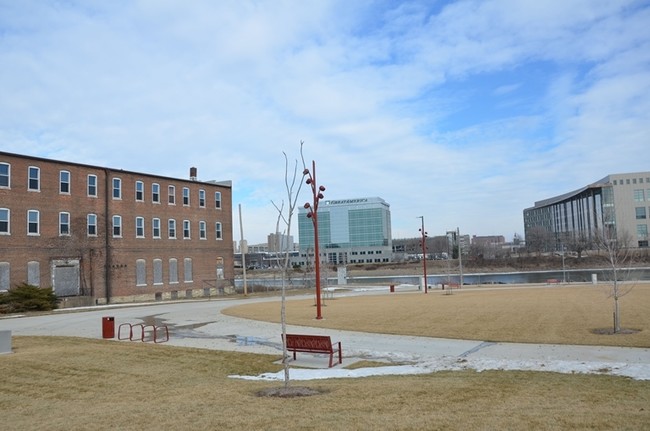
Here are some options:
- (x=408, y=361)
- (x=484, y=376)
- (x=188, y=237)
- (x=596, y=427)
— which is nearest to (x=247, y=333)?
(x=408, y=361)

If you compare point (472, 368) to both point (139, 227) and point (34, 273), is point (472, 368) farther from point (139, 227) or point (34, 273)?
point (139, 227)

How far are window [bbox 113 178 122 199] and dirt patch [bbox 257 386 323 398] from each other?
42.1 m

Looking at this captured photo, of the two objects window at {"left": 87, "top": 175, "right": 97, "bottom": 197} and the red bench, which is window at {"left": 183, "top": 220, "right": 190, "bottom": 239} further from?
the red bench

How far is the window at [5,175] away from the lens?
4012 centimetres

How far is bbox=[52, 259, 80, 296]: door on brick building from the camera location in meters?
43.2

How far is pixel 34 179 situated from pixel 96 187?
560cm

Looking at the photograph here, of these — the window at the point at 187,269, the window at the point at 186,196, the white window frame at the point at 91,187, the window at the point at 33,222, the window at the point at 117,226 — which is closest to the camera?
the window at the point at 33,222

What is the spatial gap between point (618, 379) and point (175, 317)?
24.0 metres

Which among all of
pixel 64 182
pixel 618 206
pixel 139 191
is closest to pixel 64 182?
pixel 64 182

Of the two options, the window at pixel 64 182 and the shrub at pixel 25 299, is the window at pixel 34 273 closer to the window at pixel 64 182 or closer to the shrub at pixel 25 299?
the shrub at pixel 25 299

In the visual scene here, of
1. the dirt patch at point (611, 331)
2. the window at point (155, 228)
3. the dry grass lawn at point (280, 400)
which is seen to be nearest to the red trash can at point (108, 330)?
the dry grass lawn at point (280, 400)

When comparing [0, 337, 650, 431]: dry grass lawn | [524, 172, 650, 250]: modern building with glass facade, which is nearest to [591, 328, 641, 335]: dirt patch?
[0, 337, 650, 431]: dry grass lawn

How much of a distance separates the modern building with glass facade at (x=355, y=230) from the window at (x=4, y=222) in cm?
13629

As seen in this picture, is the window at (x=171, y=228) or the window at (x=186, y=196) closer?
the window at (x=171, y=228)
